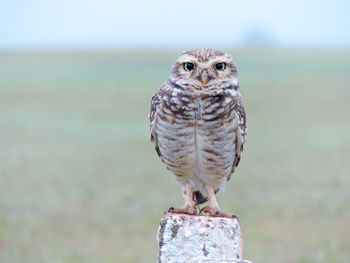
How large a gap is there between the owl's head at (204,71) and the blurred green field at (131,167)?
308 cm

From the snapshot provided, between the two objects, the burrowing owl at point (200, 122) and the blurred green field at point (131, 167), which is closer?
the burrowing owl at point (200, 122)

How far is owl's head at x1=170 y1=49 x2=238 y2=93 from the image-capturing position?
2619 mm

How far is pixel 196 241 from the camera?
2334mm

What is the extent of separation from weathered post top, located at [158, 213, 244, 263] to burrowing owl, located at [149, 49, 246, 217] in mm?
413

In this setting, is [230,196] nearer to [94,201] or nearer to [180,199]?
[180,199]

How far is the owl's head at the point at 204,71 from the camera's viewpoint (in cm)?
262

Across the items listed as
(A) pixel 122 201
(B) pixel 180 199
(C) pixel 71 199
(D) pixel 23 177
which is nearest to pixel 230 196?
(B) pixel 180 199

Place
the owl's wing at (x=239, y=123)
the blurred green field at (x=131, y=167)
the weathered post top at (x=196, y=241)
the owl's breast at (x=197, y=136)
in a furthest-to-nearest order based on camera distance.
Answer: the blurred green field at (x=131, y=167) → the owl's wing at (x=239, y=123) → the owl's breast at (x=197, y=136) → the weathered post top at (x=196, y=241)

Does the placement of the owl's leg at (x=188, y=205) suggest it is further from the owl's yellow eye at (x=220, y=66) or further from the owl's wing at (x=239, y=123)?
the owl's yellow eye at (x=220, y=66)

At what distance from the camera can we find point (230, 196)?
6.98 meters

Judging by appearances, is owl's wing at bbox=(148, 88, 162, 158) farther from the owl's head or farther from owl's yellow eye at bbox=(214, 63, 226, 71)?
owl's yellow eye at bbox=(214, 63, 226, 71)

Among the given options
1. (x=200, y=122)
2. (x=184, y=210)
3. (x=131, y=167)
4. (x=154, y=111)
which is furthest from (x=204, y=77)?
(x=131, y=167)

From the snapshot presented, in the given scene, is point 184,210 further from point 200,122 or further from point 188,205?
point 200,122

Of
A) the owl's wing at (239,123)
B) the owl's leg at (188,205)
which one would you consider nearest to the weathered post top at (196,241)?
the owl's leg at (188,205)
